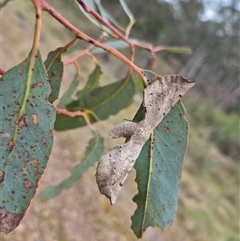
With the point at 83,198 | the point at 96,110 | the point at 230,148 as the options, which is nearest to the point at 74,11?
the point at 230,148

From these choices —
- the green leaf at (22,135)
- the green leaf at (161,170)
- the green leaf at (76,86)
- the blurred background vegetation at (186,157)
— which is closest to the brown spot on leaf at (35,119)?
the green leaf at (22,135)

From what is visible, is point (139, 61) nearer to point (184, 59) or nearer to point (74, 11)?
point (74, 11)

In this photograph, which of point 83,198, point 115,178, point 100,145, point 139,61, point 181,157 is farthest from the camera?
point 139,61

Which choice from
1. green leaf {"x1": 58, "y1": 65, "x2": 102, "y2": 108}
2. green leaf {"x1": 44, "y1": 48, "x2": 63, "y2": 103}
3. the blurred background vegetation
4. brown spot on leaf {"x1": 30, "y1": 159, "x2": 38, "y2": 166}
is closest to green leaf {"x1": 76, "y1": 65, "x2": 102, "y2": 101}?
green leaf {"x1": 58, "y1": 65, "x2": 102, "y2": 108}

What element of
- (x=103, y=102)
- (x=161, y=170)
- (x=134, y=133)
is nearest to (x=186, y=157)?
(x=103, y=102)

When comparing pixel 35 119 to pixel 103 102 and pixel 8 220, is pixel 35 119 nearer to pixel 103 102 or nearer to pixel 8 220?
pixel 8 220

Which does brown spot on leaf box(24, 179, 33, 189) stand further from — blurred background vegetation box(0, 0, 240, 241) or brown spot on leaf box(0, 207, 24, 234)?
blurred background vegetation box(0, 0, 240, 241)

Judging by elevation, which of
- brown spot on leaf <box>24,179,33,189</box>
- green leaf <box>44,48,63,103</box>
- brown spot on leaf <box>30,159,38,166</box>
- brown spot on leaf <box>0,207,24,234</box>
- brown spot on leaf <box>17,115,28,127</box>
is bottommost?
brown spot on leaf <box>0,207,24,234</box>
